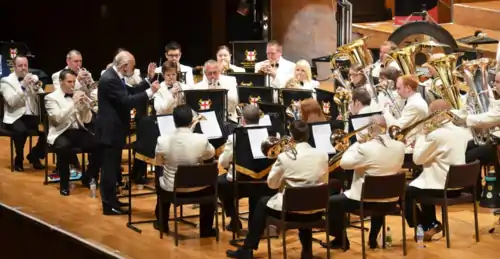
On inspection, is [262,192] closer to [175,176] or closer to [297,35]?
[175,176]

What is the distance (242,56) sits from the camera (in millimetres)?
12727

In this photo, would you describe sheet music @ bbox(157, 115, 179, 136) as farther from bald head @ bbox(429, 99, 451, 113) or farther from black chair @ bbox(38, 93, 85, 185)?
bald head @ bbox(429, 99, 451, 113)

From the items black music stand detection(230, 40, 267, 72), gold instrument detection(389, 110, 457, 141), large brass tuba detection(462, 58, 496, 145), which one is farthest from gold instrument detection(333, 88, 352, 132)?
black music stand detection(230, 40, 267, 72)

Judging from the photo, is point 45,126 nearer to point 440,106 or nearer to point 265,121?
point 265,121

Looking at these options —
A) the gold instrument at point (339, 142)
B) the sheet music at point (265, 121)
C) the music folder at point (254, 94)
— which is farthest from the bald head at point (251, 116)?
the music folder at point (254, 94)

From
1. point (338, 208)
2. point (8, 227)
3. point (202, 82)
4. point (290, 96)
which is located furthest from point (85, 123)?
point (8, 227)

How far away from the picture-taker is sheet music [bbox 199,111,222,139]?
955cm

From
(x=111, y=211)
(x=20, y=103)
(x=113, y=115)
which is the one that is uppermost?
(x=20, y=103)

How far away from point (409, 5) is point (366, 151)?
25.2ft

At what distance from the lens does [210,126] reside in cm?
958

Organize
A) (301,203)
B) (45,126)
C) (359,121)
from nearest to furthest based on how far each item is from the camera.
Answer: (301,203), (359,121), (45,126)

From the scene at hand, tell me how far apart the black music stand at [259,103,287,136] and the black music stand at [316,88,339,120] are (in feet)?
2.60

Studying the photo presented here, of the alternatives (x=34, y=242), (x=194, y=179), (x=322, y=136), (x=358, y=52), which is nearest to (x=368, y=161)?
(x=322, y=136)

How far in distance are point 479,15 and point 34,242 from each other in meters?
11.0
